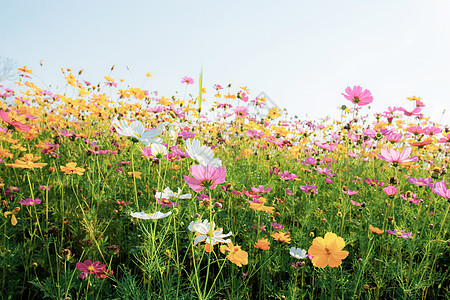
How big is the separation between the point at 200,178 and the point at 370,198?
175 cm

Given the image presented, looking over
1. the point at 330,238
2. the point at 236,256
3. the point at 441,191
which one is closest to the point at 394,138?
the point at 441,191

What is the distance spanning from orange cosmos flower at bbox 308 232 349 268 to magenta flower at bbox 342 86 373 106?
1.02 metres

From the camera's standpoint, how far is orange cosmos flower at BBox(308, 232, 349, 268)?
2.56 ft

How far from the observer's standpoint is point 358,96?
1562 mm

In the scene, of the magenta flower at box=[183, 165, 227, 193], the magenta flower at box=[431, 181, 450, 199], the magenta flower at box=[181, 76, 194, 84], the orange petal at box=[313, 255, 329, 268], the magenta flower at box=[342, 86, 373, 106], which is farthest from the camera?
the magenta flower at box=[181, 76, 194, 84]

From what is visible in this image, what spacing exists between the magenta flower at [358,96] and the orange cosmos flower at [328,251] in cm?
102

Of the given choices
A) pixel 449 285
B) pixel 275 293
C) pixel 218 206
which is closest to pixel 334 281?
pixel 275 293

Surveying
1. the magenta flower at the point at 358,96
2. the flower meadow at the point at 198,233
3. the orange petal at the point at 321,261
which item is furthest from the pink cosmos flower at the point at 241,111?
the orange petal at the point at 321,261

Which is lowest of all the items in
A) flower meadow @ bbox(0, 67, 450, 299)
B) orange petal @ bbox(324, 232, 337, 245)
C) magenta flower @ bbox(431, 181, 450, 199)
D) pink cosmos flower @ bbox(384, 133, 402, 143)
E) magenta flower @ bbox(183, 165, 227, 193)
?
flower meadow @ bbox(0, 67, 450, 299)

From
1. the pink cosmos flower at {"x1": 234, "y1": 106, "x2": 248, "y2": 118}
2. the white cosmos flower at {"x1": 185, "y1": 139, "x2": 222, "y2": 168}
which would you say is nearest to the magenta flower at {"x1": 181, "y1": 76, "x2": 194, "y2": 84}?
the pink cosmos flower at {"x1": 234, "y1": 106, "x2": 248, "y2": 118}

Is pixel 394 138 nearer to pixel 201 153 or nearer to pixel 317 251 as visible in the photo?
pixel 317 251

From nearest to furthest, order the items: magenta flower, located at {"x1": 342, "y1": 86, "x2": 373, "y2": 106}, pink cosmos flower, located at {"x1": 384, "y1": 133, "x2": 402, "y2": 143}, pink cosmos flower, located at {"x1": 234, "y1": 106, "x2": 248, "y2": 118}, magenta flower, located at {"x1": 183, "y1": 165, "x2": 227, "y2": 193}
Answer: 1. magenta flower, located at {"x1": 183, "y1": 165, "x2": 227, "y2": 193}
2. magenta flower, located at {"x1": 342, "y1": 86, "x2": 373, "y2": 106}
3. pink cosmos flower, located at {"x1": 384, "y1": 133, "x2": 402, "y2": 143}
4. pink cosmos flower, located at {"x1": 234, "y1": 106, "x2": 248, "y2": 118}

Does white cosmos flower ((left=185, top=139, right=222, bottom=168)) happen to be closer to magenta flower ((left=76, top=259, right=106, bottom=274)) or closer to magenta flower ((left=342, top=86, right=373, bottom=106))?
magenta flower ((left=76, top=259, right=106, bottom=274))

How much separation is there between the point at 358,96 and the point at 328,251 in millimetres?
1069
